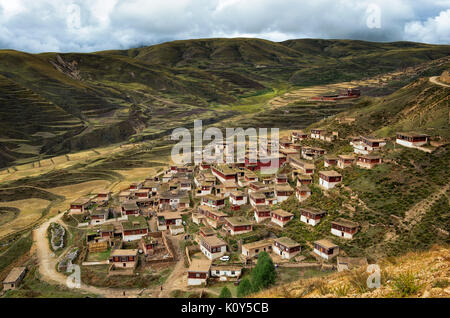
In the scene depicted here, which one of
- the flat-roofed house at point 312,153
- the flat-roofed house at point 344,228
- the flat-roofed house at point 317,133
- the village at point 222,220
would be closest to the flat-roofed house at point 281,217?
the village at point 222,220

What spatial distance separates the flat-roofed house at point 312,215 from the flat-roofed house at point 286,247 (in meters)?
3.74

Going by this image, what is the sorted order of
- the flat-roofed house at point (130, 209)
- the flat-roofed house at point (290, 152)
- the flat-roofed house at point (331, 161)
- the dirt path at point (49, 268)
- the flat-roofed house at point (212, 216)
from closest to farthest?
the dirt path at point (49, 268) < the flat-roofed house at point (212, 216) < the flat-roofed house at point (331, 161) < the flat-roofed house at point (130, 209) < the flat-roofed house at point (290, 152)

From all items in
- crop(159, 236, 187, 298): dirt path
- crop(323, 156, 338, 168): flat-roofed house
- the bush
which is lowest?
crop(159, 236, 187, 298): dirt path

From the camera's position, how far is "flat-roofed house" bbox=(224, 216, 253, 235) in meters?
35.8

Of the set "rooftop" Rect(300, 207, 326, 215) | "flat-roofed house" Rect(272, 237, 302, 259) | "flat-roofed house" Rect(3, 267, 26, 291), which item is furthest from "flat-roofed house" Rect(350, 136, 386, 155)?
"flat-roofed house" Rect(3, 267, 26, 291)

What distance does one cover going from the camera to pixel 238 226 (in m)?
35.8

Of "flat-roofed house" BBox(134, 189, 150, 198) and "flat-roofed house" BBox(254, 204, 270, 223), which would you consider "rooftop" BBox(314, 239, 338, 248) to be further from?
"flat-roofed house" BBox(134, 189, 150, 198)

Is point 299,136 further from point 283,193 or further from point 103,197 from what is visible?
point 103,197

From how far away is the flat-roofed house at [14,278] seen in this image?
30.9 metres

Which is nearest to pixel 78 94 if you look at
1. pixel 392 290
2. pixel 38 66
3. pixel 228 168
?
pixel 38 66

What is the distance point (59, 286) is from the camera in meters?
29.9

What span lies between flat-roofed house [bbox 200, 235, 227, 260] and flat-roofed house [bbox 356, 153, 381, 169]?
20163 mm

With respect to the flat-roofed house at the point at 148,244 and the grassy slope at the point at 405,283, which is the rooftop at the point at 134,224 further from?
the grassy slope at the point at 405,283
